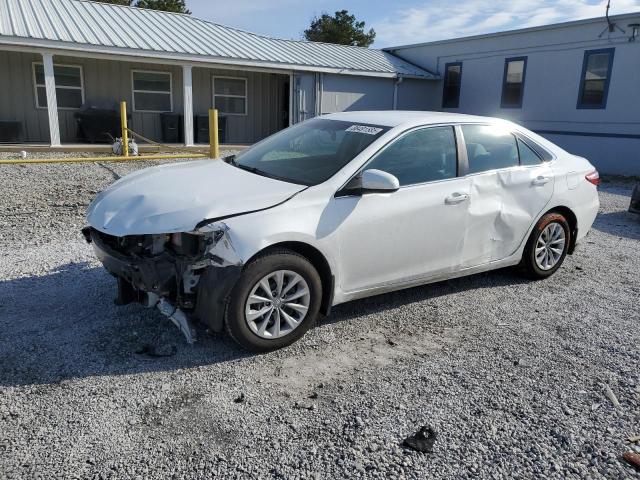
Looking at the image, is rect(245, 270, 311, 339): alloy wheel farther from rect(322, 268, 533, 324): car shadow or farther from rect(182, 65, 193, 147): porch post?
rect(182, 65, 193, 147): porch post

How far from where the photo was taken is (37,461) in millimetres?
2625

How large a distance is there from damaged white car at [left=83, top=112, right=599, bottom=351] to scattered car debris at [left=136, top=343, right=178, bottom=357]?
0.61ft

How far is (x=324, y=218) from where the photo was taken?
12.6 ft

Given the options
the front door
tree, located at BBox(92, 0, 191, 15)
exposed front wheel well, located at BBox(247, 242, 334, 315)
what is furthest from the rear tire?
tree, located at BBox(92, 0, 191, 15)

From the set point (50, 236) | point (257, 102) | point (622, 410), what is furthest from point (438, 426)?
point (257, 102)

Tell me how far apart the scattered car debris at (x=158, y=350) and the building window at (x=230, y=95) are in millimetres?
16130

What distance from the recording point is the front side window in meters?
4.29

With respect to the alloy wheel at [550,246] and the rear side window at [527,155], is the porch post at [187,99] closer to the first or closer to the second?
the rear side window at [527,155]

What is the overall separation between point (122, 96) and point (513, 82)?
507 inches

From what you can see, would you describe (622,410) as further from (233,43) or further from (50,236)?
(233,43)

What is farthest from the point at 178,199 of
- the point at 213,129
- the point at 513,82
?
the point at 513,82

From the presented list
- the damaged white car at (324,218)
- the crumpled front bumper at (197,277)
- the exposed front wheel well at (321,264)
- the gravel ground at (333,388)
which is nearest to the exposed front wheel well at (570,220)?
the damaged white car at (324,218)

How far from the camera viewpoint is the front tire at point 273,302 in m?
3.56

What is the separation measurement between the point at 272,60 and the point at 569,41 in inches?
358
